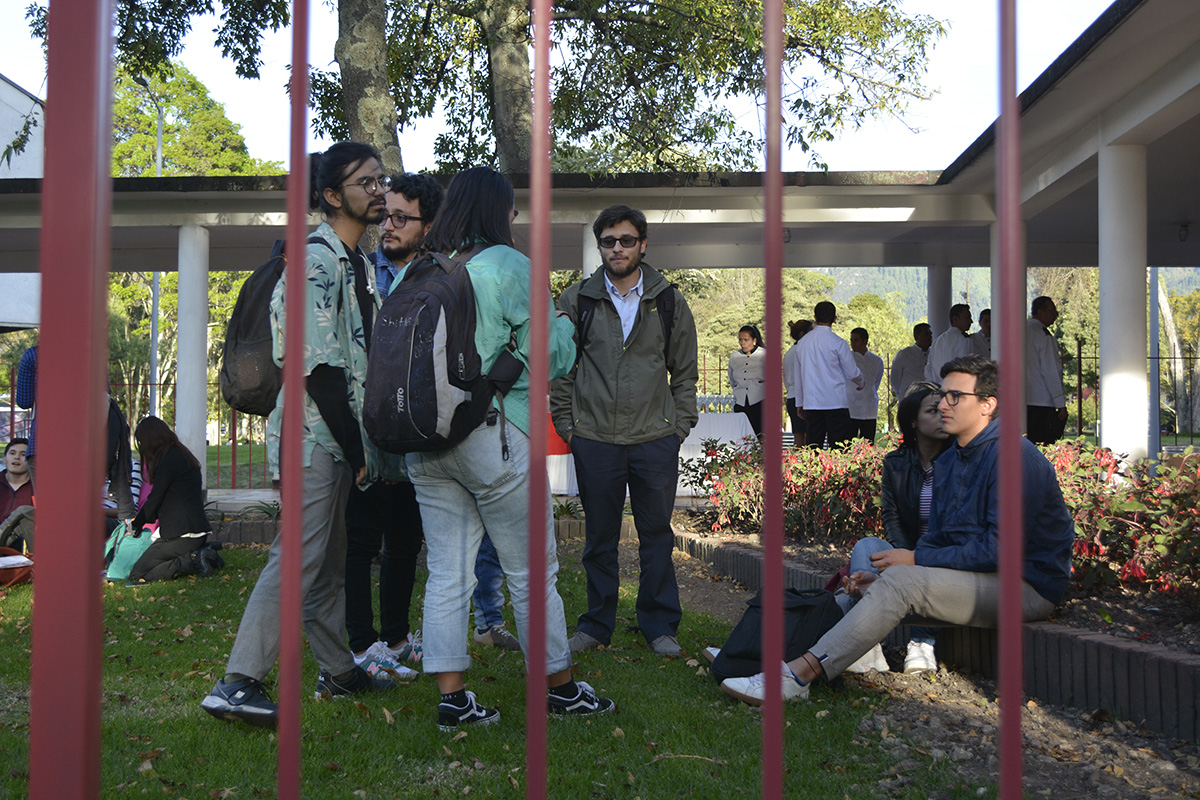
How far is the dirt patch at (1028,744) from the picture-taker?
9.35 ft

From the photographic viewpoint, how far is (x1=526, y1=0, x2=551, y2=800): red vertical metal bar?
126cm

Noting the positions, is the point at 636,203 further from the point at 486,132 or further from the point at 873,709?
the point at 873,709

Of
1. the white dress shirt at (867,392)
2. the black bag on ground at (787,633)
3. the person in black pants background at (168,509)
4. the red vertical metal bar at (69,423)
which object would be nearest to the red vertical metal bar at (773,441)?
the red vertical metal bar at (69,423)

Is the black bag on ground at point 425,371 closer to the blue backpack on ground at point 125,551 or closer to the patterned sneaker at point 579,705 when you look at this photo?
the patterned sneaker at point 579,705

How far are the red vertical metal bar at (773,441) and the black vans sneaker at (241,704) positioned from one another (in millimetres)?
2349

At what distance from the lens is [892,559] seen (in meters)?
3.96

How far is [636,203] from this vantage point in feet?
36.4

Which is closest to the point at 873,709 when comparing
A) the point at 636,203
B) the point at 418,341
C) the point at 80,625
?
the point at 418,341

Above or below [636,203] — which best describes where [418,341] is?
below

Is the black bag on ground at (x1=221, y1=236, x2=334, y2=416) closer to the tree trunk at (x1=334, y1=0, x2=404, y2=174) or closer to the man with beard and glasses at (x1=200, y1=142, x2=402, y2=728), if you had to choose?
the man with beard and glasses at (x1=200, y1=142, x2=402, y2=728)

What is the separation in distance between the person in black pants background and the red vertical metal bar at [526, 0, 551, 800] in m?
5.76

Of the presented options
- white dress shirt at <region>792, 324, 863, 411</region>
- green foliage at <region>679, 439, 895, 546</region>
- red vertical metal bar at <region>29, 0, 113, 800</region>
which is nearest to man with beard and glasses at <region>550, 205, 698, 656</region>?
green foliage at <region>679, 439, 895, 546</region>

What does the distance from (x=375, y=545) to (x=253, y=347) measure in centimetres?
115

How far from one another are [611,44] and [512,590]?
9299mm
